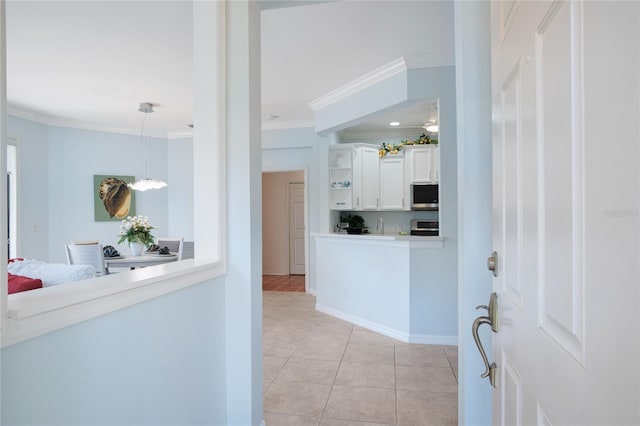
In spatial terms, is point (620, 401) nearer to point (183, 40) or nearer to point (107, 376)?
point (107, 376)

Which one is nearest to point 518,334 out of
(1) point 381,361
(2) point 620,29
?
(2) point 620,29

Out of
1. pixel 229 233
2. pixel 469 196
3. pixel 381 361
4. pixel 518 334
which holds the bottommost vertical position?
pixel 381 361

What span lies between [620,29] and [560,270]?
0.34 m

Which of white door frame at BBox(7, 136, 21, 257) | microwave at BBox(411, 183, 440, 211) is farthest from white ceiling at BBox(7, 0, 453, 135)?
microwave at BBox(411, 183, 440, 211)

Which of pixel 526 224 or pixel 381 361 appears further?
pixel 381 361

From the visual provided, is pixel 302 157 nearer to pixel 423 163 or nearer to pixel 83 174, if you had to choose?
pixel 423 163

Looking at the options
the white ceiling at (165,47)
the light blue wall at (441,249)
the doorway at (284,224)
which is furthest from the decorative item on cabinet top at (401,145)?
the doorway at (284,224)

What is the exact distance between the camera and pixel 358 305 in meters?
4.21

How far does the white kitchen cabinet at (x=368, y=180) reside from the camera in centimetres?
581

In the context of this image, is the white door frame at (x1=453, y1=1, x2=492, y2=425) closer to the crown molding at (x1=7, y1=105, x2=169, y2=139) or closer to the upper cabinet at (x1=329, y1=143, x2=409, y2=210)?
the upper cabinet at (x1=329, y1=143, x2=409, y2=210)

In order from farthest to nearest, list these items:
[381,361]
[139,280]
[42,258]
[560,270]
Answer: [42,258] < [381,361] < [139,280] < [560,270]

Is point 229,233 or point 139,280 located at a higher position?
point 229,233

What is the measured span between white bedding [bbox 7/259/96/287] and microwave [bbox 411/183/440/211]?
463 centimetres

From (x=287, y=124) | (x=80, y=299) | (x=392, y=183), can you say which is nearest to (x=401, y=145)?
(x=392, y=183)
